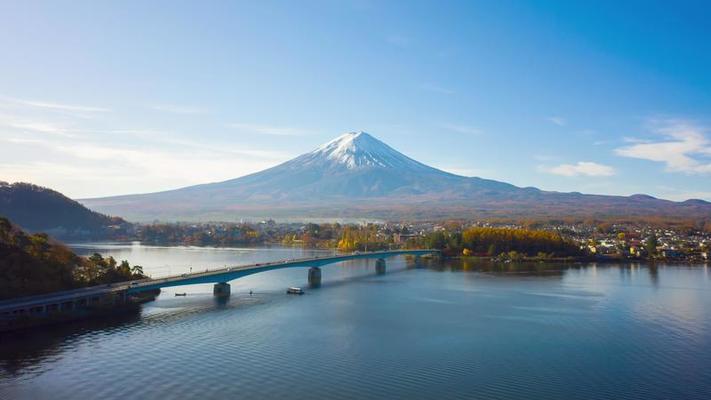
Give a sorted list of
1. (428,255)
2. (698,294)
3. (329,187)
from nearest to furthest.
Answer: (698,294) → (428,255) → (329,187)

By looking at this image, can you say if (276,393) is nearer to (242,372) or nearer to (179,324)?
(242,372)

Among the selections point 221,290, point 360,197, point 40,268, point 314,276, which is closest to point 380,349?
point 221,290

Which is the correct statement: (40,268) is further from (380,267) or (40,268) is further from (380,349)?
(380,267)

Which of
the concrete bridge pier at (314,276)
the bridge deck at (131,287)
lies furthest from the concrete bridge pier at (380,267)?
the bridge deck at (131,287)

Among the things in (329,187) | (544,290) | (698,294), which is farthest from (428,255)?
(329,187)

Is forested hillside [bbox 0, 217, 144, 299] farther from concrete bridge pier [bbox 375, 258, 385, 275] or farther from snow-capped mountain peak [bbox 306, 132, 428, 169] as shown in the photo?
snow-capped mountain peak [bbox 306, 132, 428, 169]
